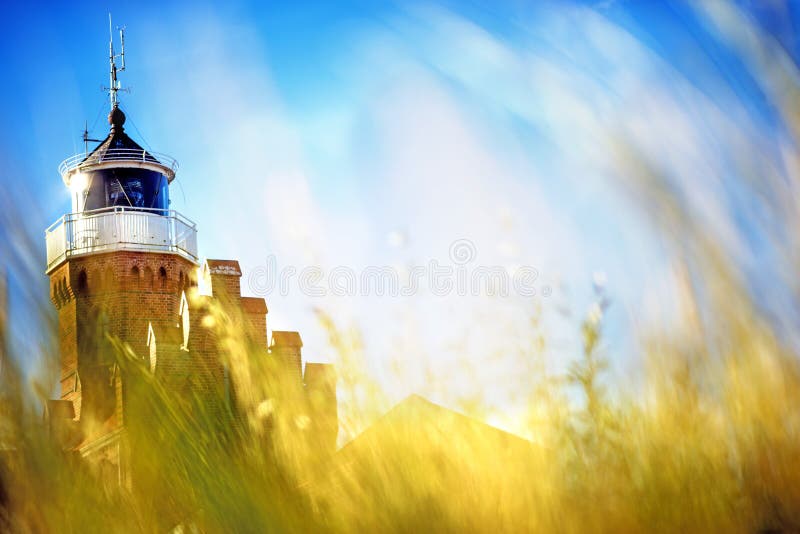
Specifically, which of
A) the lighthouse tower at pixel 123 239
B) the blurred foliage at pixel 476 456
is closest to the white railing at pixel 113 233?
the lighthouse tower at pixel 123 239

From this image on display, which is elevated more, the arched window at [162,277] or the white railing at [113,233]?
the white railing at [113,233]

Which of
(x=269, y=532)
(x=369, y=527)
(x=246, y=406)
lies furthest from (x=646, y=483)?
(x=246, y=406)

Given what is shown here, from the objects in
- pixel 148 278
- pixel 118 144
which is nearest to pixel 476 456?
pixel 148 278

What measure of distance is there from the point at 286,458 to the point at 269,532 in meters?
0.19

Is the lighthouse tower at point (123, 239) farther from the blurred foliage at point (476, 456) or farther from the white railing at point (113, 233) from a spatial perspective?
the blurred foliage at point (476, 456)

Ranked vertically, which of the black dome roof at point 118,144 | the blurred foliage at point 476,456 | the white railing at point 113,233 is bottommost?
the blurred foliage at point 476,456

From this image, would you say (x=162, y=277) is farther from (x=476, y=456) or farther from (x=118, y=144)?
(x=476, y=456)

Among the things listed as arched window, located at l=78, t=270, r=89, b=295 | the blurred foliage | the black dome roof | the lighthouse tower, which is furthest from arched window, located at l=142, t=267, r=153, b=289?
the blurred foliage

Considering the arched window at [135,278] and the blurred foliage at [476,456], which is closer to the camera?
the blurred foliage at [476,456]

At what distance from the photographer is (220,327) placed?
200 centimetres

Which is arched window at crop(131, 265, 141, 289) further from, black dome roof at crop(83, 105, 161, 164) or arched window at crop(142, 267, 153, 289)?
black dome roof at crop(83, 105, 161, 164)

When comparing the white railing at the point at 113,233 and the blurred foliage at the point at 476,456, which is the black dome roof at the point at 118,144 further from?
the blurred foliage at the point at 476,456

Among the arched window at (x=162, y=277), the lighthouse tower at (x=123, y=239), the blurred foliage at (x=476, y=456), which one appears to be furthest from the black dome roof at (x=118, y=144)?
the blurred foliage at (x=476, y=456)

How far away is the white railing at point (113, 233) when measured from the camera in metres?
25.1
